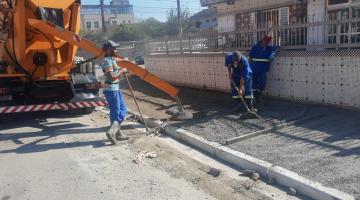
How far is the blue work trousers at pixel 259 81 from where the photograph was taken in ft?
27.8

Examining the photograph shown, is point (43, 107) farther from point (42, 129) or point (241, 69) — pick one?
point (241, 69)

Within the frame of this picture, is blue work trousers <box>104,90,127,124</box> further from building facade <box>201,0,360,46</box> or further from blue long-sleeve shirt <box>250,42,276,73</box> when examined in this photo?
building facade <box>201,0,360,46</box>

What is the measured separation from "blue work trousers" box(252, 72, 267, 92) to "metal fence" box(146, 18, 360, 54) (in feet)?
2.79

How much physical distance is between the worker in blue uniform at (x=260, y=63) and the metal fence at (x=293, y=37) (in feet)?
Result: 1.43

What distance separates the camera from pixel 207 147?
5914mm

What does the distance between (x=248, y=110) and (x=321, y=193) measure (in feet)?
11.3

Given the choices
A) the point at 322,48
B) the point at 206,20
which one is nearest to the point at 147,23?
the point at 206,20

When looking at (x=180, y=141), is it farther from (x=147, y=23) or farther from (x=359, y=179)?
(x=147, y=23)

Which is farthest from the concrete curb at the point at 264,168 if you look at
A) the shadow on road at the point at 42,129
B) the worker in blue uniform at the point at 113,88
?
the shadow on road at the point at 42,129

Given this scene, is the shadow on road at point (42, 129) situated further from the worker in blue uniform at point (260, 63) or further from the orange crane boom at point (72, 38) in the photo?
the worker in blue uniform at point (260, 63)

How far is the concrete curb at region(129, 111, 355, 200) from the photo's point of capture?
396cm

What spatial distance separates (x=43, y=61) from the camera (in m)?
8.39

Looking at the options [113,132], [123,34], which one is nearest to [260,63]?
[113,132]

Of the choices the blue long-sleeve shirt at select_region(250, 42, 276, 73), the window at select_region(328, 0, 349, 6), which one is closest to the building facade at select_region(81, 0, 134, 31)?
the window at select_region(328, 0, 349, 6)
